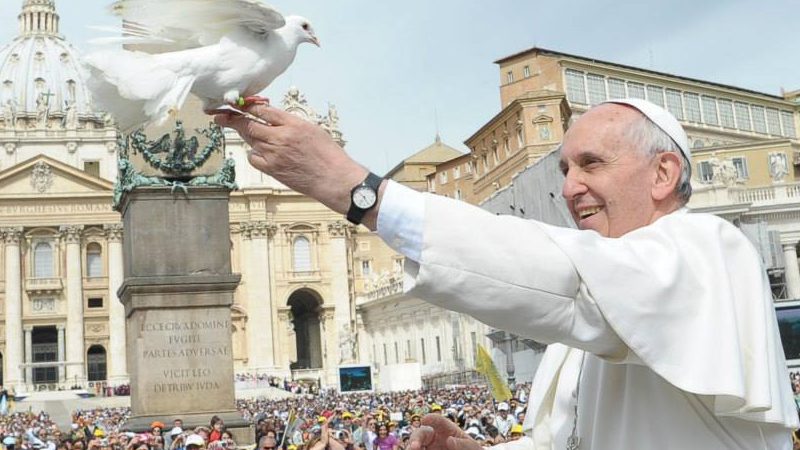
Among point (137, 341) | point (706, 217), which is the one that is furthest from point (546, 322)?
point (137, 341)

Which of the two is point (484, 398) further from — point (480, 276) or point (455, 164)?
point (455, 164)

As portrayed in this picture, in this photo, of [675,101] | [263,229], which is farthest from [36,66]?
[675,101]

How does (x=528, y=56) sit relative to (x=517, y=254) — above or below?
above

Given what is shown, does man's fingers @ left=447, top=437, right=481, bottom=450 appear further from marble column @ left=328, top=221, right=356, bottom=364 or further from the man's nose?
marble column @ left=328, top=221, right=356, bottom=364

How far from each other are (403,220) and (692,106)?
7313 centimetres

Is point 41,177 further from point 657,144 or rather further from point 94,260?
point 657,144

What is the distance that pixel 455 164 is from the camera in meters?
80.2

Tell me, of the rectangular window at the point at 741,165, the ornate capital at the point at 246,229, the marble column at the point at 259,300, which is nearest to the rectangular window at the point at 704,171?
the rectangular window at the point at 741,165

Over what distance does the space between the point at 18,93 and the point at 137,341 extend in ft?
358

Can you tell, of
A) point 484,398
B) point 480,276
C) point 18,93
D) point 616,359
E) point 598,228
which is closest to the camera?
point 480,276

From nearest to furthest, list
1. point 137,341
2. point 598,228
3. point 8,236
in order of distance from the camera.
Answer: point 598,228
point 137,341
point 8,236

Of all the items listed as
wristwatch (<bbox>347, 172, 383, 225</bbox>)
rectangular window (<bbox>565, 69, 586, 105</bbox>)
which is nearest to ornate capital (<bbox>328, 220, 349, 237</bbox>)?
rectangular window (<bbox>565, 69, 586, 105</bbox>)

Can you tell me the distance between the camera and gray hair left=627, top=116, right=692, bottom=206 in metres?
2.41

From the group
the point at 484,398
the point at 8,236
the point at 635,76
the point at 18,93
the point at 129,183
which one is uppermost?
the point at 18,93
